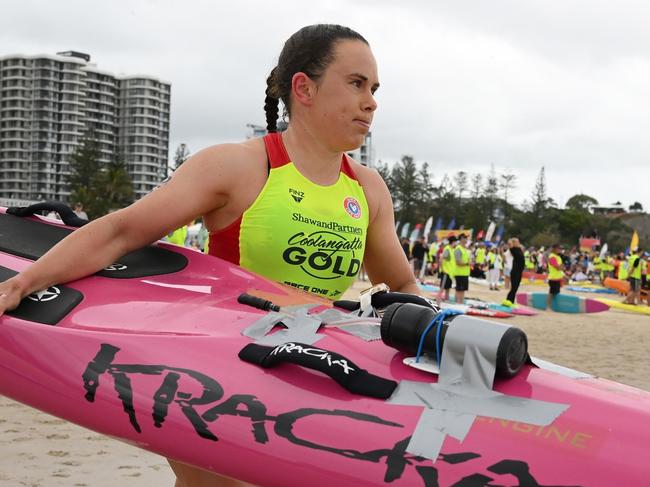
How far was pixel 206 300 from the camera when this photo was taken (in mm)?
2178

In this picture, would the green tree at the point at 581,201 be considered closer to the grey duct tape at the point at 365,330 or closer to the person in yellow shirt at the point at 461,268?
the person in yellow shirt at the point at 461,268

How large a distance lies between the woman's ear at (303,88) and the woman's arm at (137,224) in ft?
0.92

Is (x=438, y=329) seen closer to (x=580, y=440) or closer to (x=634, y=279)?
(x=580, y=440)

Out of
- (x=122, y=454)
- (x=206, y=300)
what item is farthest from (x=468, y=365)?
(x=122, y=454)

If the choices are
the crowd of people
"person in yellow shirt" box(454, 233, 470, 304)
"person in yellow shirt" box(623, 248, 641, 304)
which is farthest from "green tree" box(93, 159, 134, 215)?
"person in yellow shirt" box(454, 233, 470, 304)

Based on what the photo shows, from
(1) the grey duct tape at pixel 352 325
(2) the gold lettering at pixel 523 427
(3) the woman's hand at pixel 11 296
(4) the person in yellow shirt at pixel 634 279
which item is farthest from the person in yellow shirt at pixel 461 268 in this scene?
(2) the gold lettering at pixel 523 427

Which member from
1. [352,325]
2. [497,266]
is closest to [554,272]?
[497,266]

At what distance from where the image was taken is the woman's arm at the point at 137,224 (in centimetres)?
204

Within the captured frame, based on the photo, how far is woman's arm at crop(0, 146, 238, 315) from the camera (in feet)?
6.70

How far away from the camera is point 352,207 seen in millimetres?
2270

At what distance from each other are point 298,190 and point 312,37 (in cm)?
46

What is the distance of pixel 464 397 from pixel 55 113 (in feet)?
387

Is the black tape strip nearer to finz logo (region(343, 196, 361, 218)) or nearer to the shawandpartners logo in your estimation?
the shawandpartners logo

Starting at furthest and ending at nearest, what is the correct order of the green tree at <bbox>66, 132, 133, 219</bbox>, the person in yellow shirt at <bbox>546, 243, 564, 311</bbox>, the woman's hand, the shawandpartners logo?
the green tree at <bbox>66, 132, 133, 219</bbox> → the person in yellow shirt at <bbox>546, 243, 564, 311</bbox> → the shawandpartners logo → the woman's hand
